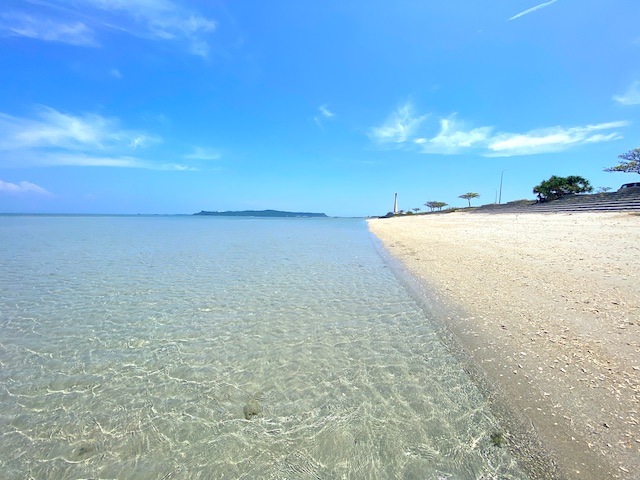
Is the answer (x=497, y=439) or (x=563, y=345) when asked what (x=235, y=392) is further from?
(x=563, y=345)

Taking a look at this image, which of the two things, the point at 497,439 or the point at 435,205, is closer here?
the point at 497,439

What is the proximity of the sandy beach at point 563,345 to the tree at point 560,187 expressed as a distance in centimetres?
5318

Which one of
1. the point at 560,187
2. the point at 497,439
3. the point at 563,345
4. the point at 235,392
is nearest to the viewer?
the point at 497,439

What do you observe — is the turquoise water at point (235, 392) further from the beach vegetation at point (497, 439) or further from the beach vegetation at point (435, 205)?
the beach vegetation at point (435, 205)

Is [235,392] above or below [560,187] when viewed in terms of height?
below

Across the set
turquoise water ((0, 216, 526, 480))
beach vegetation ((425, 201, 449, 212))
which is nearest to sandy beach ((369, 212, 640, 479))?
turquoise water ((0, 216, 526, 480))

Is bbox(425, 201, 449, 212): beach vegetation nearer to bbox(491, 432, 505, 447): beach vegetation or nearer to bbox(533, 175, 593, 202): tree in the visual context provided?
bbox(533, 175, 593, 202): tree

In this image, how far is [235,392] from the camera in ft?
13.8

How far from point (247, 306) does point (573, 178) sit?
66.8 m

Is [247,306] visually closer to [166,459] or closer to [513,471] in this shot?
[166,459]

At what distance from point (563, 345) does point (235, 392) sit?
5459mm

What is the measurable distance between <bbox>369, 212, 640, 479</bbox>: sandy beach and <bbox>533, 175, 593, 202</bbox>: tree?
2094 inches

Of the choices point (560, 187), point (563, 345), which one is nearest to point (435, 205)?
point (560, 187)

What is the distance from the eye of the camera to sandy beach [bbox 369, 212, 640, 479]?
2.95 m
